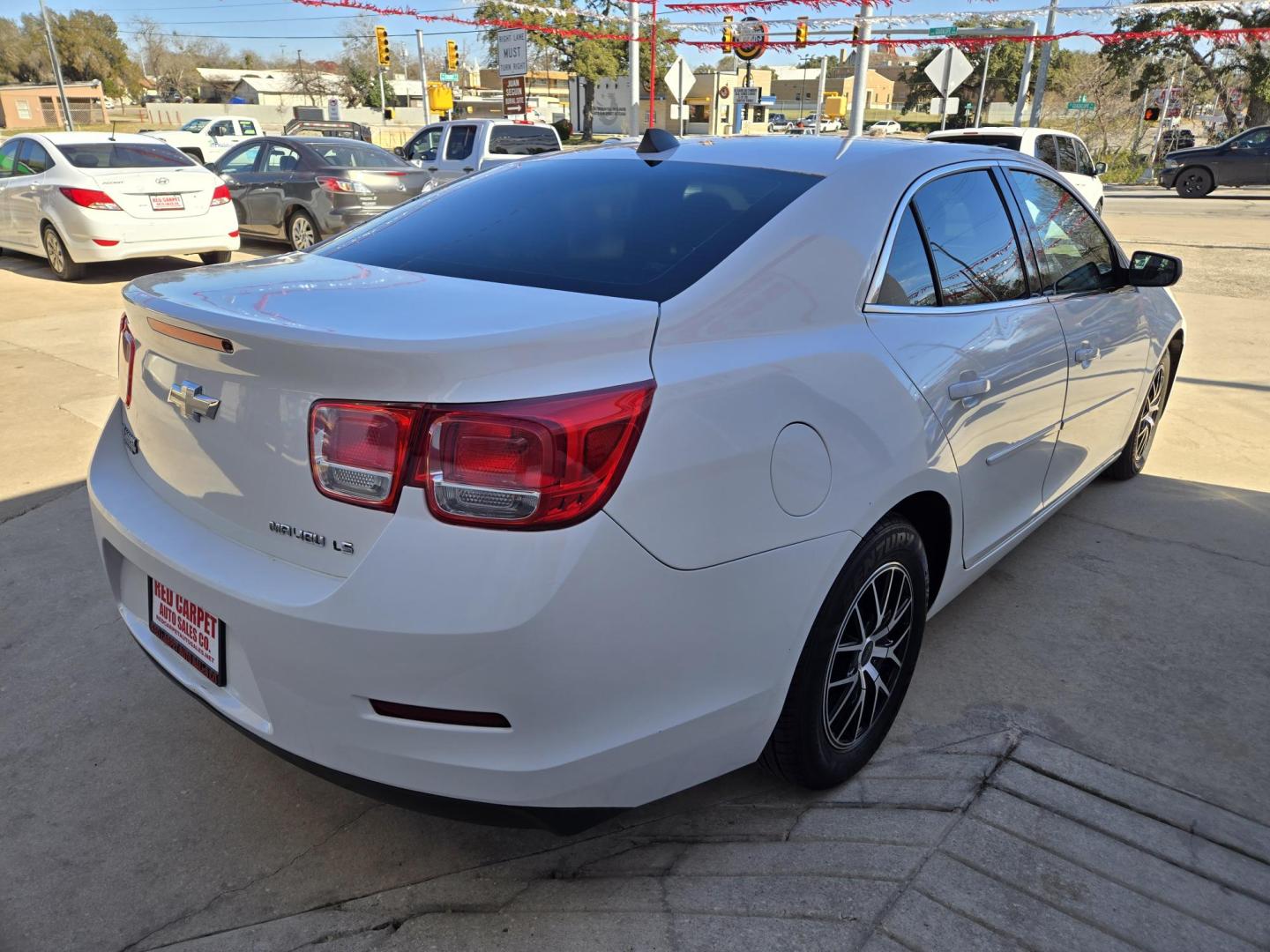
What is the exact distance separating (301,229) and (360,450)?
446 inches

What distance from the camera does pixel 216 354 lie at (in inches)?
77.7

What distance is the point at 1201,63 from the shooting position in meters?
39.7

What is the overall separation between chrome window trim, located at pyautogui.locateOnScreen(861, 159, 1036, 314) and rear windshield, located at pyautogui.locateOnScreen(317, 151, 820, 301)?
0.27 metres

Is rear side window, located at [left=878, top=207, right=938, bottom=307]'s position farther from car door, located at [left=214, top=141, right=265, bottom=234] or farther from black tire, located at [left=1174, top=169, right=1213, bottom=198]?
black tire, located at [left=1174, top=169, right=1213, bottom=198]

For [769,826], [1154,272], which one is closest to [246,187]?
[1154,272]

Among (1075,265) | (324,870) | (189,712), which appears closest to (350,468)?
(324,870)

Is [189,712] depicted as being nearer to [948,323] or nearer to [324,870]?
[324,870]

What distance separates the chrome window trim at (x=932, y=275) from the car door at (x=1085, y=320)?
276 millimetres

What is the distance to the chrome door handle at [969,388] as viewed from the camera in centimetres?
261

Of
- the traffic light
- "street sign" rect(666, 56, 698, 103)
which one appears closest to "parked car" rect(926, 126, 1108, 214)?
"street sign" rect(666, 56, 698, 103)

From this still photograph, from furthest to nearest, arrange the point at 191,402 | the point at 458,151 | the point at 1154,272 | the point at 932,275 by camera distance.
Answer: the point at 458,151 < the point at 1154,272 < the point at 932,275 < the point at 191,402

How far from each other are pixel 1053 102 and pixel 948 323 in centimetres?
7042

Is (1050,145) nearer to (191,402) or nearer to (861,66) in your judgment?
(861,66)

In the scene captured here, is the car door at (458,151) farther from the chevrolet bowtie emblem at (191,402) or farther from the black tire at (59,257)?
the chevrolet bowtie emblem at (191,402)
